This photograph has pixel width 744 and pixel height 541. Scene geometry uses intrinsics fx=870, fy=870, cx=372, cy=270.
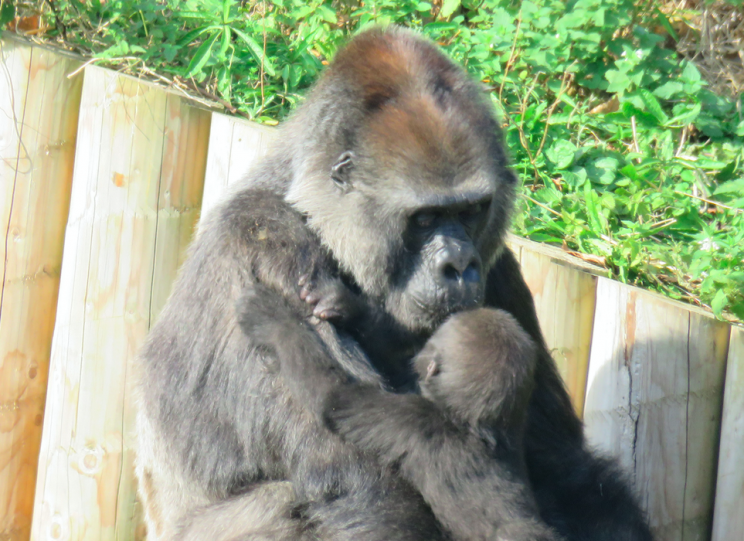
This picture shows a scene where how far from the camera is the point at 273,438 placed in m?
3.30

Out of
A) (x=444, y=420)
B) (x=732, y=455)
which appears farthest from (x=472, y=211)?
(x=732, y=455)

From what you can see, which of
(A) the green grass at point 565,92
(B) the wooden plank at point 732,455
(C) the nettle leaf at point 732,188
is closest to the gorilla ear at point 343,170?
(A) the green grass at point 565,92

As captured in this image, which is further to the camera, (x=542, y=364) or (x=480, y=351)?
(x=542, y=364)

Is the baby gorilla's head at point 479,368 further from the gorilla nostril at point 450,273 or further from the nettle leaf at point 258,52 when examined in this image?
the nettle leaf at point 258,52

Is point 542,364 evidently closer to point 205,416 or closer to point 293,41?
point 205,416

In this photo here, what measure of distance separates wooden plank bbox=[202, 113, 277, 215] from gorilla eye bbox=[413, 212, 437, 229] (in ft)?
5.03

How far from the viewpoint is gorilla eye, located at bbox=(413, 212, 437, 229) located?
344 cm

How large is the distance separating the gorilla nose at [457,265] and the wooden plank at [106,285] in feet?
6.45

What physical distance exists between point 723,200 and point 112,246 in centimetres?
418

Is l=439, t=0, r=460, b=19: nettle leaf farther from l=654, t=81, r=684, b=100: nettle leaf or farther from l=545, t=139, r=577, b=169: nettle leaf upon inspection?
l=654, t=81, r=684, b=100: nettle leaf

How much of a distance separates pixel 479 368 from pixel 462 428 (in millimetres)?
237

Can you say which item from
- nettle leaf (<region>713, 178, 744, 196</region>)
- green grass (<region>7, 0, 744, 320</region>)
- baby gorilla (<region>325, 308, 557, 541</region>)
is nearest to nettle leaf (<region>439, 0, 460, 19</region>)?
green grass (<region>7, 0, 744, 320</region>)

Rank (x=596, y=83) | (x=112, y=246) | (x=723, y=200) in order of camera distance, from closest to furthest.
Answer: (x=112, y=246) < (x=723, y=200) < (x=596, y=83)

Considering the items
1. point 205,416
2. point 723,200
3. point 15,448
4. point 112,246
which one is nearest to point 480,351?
point 205,416
